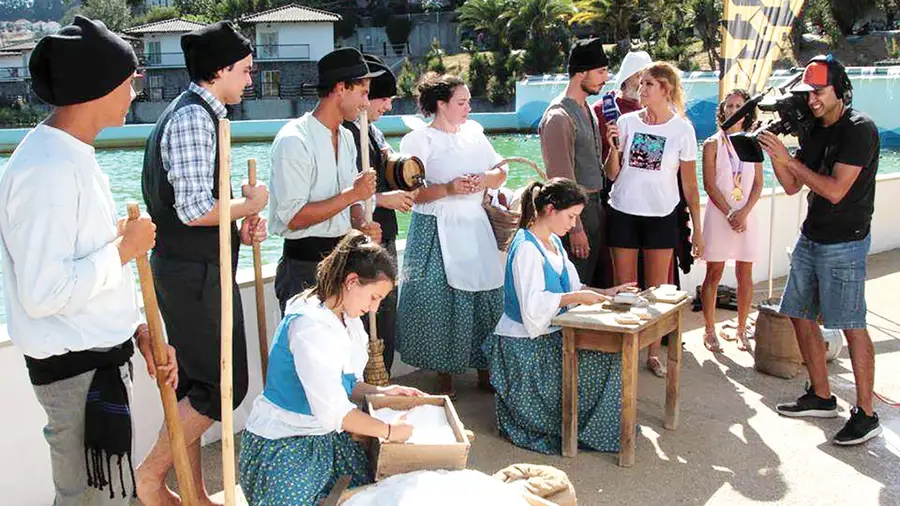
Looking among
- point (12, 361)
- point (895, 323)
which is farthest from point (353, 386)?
point (895, 323)

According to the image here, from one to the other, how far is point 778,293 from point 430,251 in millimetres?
3315

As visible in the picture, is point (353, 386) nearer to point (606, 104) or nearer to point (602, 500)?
point (602, 500)

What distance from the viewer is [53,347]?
2086mm

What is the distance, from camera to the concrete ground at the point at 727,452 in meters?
3.39

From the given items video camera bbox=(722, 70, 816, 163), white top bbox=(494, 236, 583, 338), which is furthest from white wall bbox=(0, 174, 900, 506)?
video camera bbox=(722, 70, 816, 163)

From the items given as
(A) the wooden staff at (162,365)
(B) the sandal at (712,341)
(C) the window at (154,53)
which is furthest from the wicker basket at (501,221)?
(C) the window at (154,53)

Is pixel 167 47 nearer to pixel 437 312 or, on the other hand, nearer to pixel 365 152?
pixel 437 312

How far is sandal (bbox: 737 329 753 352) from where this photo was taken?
5.13 m

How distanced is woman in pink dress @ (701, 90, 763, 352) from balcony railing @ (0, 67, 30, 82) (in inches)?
1643

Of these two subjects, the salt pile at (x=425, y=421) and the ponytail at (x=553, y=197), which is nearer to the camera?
the salt pile at (x=425, y=421)

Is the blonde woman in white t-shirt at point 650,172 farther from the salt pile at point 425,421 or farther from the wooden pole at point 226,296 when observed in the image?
the wooden pole at point 226,296

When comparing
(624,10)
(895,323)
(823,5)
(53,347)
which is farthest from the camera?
(624,10)

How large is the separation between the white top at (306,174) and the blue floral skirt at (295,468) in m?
0.95

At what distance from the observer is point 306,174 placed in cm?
327
